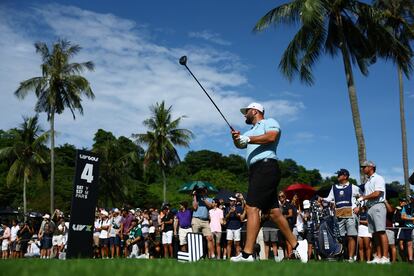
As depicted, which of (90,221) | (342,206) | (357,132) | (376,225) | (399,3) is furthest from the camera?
(399,3)

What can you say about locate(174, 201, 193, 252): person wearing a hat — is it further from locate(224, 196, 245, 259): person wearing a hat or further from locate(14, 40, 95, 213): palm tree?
locate(14, 40, 95, 213): palm tree

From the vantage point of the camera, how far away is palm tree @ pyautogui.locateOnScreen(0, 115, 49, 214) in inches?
1845

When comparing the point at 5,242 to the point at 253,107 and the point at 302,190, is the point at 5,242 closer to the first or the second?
the point at 302,190

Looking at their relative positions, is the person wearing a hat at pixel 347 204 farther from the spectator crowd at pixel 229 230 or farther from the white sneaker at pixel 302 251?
the white sneaker at pixel 302 251

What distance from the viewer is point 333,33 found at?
78.7ft

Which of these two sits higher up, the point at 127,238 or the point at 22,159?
the point at 22,159

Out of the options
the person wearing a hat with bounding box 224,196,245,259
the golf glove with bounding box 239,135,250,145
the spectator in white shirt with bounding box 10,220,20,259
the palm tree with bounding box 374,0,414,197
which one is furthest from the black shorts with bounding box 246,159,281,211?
the palm tree with bounding box 374,0,414,197

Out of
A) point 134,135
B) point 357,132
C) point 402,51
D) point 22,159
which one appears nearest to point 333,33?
point 402,51

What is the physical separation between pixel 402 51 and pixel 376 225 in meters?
18.1

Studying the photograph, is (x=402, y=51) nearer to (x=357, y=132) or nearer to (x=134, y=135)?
(x=357, y=132)

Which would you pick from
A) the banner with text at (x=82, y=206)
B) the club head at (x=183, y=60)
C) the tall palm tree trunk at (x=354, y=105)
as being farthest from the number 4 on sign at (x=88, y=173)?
the tall palm tree trunk at (x=354, y=105)

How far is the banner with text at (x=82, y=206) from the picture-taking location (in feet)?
37.0

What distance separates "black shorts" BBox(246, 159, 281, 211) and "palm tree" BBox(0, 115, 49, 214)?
4230 centimetres

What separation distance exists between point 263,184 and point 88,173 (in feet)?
21.0
